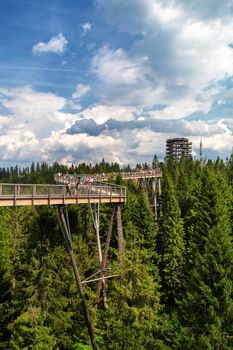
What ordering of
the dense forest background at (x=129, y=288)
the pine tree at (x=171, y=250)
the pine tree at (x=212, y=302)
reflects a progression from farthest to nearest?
the pine tree at (x=171, y=250) → the dense forest background at (x=129, y=288) → the pine tree at (x=212, y=302)

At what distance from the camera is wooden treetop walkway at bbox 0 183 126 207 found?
786 inches

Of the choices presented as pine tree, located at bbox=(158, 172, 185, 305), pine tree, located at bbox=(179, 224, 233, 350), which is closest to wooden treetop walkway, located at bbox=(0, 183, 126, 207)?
pine tree, located at bbox=(179, 224, 233, 350)

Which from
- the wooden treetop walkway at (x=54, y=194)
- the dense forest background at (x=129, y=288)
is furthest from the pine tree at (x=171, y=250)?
the wooden treetop walkway at (x=54, y=194)

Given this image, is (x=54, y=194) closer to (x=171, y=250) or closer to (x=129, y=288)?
(x=129, y=288)

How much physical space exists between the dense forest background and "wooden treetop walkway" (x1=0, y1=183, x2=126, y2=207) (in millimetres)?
3500

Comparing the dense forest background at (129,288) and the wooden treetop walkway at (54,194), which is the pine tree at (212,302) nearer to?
the dense forest background at (129,288)

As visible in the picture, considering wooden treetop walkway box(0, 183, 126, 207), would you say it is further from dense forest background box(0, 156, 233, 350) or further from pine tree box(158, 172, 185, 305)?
pine tree box(158, 172, 185, 305)

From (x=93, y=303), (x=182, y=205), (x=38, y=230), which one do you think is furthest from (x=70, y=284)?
(x=182, y=205)

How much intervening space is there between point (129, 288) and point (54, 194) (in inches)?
303

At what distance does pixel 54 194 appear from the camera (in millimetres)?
22906

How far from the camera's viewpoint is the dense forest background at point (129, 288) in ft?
56.4

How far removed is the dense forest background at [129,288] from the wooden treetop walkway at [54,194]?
3500 millimetres

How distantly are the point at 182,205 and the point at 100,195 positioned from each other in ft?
97.2

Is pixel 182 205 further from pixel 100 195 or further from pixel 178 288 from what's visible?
pixel 100 195
